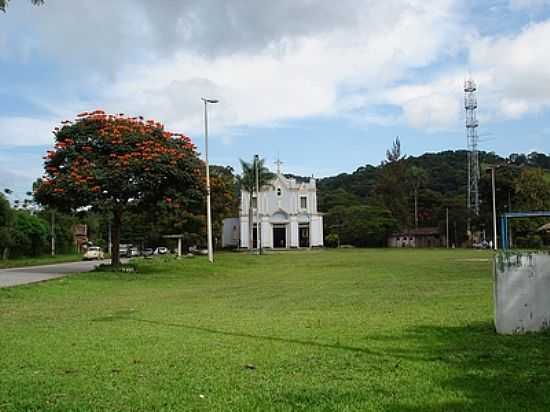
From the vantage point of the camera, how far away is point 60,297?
19.5 meters

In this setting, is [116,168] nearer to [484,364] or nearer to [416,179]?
[484,364]

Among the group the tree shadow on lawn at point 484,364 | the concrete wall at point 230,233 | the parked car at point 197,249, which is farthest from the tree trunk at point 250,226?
the tree shadow on lawn at point 484,364

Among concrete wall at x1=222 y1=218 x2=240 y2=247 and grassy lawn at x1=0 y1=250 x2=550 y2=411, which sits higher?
concrete wall at x1=222 y1=218 x2=240 y2=247

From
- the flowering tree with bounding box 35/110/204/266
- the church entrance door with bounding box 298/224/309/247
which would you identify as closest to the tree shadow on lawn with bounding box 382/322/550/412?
the flowering tree with bounding box 35/110/204/266

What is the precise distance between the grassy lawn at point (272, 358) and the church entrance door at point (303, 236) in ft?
275

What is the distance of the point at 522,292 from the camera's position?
9.91 m

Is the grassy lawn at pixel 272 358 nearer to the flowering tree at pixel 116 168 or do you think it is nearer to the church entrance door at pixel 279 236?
the flowering tree at pixel 116 168

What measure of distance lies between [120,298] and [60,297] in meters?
1.95

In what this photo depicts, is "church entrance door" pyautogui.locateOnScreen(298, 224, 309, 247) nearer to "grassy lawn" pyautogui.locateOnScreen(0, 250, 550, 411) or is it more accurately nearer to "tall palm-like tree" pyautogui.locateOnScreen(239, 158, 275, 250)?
"tall palm-like tree" pyautogui.locateOnScreen(239, 158, 275, 250)

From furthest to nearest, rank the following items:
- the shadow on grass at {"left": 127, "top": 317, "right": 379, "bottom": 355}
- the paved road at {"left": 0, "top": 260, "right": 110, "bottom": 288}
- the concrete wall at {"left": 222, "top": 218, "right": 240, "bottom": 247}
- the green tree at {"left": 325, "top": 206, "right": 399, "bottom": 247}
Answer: the green tree at {"left": 325, "top": 206, "right": 399, "bottom": 247} → the concrete wall at {"left": 222, "top": 218, "right": 240, "bottom": 247} → the paved road at {"left": 0, "top": 260, "right": 110, "bottom": 288} → the shadow on grass at {"left": 127, "top": 317, "right": 379, "bottom": 355}

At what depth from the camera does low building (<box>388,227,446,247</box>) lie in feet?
360

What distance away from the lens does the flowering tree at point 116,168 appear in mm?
30219

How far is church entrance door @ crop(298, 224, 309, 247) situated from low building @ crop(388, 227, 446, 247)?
16.9 metres

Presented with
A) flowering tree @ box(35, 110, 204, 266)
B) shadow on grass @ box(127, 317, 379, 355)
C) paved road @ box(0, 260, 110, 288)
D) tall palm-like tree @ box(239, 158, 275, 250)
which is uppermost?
tall palm-like tree @ box(239, 158, 275, 250)
